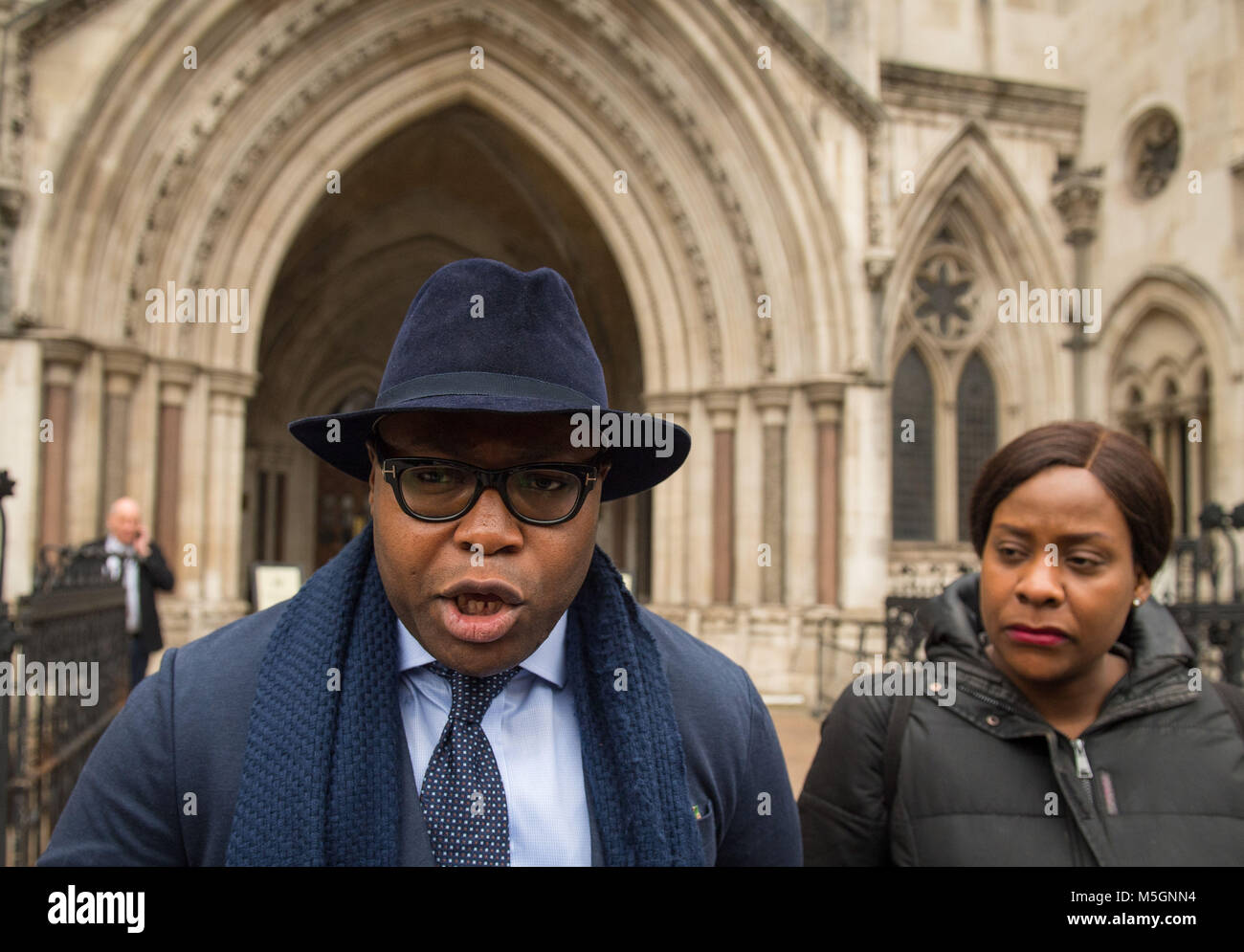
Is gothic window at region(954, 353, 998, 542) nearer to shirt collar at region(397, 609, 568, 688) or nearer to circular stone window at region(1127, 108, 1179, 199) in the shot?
circular stone window at region(1127, 108, 1179, 199)

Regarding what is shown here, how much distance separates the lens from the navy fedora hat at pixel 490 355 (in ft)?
4.44

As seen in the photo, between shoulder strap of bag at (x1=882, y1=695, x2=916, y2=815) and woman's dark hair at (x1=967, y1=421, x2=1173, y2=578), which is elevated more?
woman's dark hair at (x1=967, y1=421, x2=1173, y2=578)

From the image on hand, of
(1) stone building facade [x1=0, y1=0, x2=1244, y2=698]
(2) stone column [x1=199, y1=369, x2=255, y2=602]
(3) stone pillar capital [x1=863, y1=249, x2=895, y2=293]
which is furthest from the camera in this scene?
(3) stone pillar capital [x1=863, y1=249, x2=895, y2=293]

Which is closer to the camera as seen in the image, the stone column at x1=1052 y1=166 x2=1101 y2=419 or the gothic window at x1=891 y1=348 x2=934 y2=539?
the stone column at x1=1052 y1=166 x2=1101 y2=419

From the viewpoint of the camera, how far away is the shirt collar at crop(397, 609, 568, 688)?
144 centimetres

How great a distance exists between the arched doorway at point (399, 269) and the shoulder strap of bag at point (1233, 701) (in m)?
12.1

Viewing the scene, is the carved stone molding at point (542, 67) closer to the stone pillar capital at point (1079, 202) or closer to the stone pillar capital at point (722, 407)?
the stone pillar capital at point (722, 407)

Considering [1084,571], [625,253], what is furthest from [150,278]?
[1084,571]

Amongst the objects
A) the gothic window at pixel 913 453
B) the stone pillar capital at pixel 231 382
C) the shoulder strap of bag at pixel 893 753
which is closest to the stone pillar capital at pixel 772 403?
the gothic window at pixel 913 453

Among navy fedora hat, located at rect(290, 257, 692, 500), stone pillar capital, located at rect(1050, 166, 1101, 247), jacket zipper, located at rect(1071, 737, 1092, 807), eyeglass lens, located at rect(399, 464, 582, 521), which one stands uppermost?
stone pillar capital, located at rect(1050, 166, 1101, 247)

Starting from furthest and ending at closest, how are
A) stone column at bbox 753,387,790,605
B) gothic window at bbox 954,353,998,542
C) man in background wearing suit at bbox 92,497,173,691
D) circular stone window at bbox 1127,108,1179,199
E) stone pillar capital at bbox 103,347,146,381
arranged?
1. gothic window at bbox 954,353,998,542
2. circular stone window at bbox 1127,108,1179,199
3. stone column at bbox 753,387,790,605
4. stone pillar capital at bbox 103,347,146,381
5. man in background wearing suit at bbox 92,497,173,691

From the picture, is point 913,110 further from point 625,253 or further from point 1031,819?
point 1031,819

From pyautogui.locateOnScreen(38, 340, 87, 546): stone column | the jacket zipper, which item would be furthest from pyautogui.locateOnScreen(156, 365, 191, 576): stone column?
the jacket zipper

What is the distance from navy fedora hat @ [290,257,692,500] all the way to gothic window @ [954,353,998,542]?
12.1 meters
